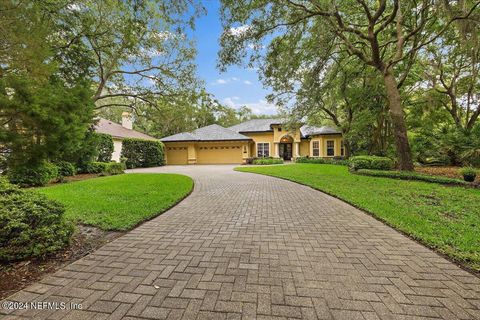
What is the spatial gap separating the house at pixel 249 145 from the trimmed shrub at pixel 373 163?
12189mm

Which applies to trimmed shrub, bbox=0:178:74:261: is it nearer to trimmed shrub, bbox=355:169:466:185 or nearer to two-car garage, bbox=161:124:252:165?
trimmed shrub, bbox=355:169:466:185

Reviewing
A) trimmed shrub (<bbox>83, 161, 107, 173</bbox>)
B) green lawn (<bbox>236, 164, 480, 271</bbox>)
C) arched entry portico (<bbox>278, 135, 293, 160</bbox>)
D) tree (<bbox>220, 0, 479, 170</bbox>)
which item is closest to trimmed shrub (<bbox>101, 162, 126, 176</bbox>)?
trimmed shrub (<bbox>83, 161, 107, 173</bbox>)

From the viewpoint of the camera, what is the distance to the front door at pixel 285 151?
87.7 ft

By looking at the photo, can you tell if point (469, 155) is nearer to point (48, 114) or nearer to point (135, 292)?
point (135, 292)

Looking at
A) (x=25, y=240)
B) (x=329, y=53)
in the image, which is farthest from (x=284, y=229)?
(x=329, y=53)

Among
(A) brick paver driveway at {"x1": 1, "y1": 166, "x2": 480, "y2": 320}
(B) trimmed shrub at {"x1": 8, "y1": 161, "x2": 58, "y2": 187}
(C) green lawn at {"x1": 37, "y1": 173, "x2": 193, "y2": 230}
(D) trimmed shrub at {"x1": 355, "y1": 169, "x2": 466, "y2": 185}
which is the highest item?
(B) trimmed shrub at {"x1": 8, "y1": 161, "x2": 58, "y2": 187}

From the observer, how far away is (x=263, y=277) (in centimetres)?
250

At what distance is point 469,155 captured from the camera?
423 inches

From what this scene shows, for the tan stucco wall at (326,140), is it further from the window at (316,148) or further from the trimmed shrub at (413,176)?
the trimmed shrub at (413,176)

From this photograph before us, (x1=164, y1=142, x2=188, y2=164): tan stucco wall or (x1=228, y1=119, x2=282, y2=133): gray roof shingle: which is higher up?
(x1=228, y1=119, x2=282, y2=133): gray roof shingle

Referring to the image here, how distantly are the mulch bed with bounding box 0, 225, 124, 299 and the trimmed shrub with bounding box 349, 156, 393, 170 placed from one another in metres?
12.5

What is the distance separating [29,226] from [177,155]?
22.8 metres

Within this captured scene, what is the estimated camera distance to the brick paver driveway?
197cm

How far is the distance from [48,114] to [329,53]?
11041 millimetres
